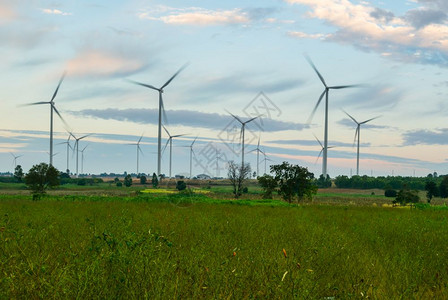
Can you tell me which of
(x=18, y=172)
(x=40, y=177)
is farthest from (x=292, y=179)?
(x=18, y=172)

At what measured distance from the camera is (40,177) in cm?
5747

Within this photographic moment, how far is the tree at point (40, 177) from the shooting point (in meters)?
56.9

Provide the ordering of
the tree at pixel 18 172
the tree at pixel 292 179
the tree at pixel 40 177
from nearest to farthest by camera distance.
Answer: the tree at pixel 292 179 < the tree at pixel 40 177 < the tree at pixel 18 172

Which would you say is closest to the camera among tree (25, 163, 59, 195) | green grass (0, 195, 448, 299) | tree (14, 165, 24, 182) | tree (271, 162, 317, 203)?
green grass (0, 195, 448, 299)

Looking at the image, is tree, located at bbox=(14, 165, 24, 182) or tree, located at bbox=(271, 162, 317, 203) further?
tree, located at bbox=(14, 165, 24, 182)

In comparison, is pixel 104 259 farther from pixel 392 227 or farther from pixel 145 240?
pixel 392 227

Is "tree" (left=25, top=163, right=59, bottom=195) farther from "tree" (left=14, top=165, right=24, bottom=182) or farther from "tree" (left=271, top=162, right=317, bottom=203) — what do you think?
"tree" (left=14, top=165, right=24, bottom=182)

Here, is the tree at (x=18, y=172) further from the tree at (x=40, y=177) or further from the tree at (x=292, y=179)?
the tree at (x=292, y=179)

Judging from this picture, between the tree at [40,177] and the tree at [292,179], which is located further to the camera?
the tree at [40,177]

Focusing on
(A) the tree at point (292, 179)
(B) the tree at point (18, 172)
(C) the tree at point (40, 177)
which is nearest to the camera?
(A) the tree at point (292, 179)

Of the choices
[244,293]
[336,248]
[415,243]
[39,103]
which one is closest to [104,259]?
[244,293]

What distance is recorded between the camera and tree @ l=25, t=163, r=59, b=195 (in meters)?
56.9

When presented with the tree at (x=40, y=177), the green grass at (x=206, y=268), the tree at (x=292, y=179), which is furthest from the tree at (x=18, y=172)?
the green grass at (x=206, y=268)

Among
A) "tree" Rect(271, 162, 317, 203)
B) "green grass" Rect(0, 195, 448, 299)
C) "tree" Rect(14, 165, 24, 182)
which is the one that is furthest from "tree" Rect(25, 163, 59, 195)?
"tree" Rect(14, 165, 24, 182)
